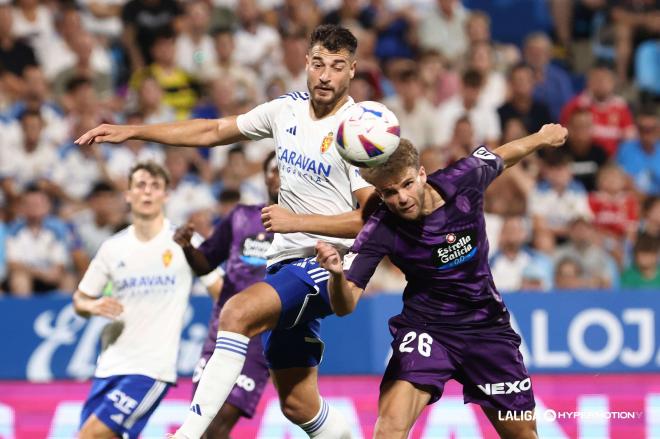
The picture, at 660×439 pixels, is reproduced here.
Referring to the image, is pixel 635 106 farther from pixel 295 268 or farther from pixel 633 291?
pixel 295 268

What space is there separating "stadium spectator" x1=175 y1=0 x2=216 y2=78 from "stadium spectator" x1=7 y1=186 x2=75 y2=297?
3.02 metres

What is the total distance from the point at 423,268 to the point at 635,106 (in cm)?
930

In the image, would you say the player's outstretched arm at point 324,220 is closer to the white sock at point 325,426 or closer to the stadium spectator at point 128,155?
the white sock at point 325,426

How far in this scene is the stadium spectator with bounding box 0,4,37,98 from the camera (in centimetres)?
1501

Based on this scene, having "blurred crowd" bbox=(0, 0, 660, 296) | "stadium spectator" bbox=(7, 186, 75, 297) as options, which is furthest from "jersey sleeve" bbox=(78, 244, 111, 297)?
"stadium spectator" bbox=(7, 186, 75, 297)

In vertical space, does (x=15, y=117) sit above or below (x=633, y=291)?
above

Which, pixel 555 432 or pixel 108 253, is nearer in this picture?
pixel 108 253

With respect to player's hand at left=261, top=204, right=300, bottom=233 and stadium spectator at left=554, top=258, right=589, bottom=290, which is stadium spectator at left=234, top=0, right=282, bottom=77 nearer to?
stadium spectator at left=554, top=258, right=589, bottom=290

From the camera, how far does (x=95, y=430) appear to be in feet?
28.9

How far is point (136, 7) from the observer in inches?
629

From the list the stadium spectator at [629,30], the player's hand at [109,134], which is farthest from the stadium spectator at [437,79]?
the player's hand at [109,134]

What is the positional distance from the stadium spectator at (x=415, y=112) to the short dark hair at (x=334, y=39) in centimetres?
728

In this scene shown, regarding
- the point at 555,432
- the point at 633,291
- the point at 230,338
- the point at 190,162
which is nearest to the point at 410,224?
the point at 230,338

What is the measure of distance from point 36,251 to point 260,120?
19.8 feet
